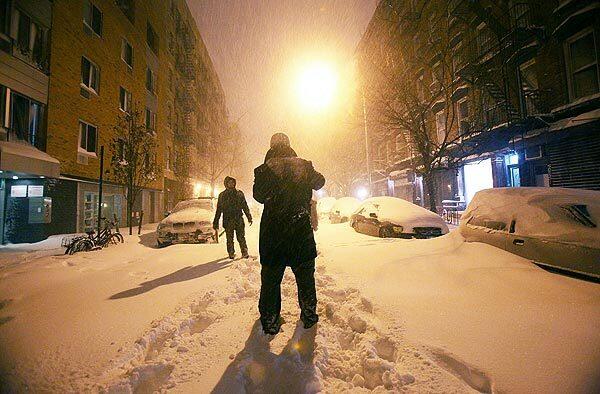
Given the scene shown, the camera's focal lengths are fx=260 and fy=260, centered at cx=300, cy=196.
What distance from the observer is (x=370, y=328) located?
247cm

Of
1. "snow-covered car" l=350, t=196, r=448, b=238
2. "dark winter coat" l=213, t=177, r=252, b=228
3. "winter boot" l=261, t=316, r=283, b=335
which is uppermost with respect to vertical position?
"dark winter coat" l=213, t=177, r=252, b=228

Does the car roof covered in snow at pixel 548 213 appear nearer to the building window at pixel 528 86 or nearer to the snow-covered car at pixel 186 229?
the snow-covered car at pixel 186 229

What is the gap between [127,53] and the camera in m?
16.7

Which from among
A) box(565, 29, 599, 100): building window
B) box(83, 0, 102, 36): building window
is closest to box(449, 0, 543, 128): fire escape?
box(565, 29, 599, 100): building window

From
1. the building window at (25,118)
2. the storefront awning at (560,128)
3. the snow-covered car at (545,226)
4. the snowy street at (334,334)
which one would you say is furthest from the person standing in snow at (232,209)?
the storefront awning at (560,128)

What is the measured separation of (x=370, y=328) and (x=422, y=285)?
1220mm

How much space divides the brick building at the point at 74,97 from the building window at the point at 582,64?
805 inches

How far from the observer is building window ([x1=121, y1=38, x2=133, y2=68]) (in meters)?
16.1

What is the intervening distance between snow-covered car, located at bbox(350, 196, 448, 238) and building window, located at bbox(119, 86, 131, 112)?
52.1 ft

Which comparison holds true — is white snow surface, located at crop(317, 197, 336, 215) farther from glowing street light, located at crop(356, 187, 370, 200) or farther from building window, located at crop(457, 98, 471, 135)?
glowing street light, located at crop(356, 187, 370, 200)

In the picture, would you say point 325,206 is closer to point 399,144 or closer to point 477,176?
point 399,144

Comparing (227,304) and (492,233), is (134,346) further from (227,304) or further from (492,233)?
(492,233)

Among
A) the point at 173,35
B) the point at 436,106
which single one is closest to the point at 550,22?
the point at 436,106

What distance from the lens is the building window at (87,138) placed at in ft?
41.4
